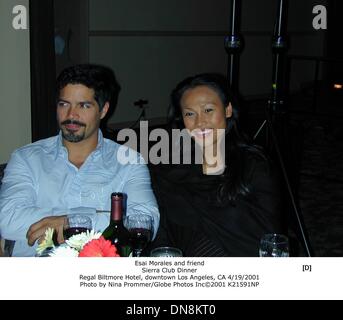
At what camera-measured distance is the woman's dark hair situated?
5.41 feet

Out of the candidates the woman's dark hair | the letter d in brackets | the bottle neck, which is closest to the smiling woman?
the woman's dark hair

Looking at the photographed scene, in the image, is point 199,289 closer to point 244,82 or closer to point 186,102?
point 186,102

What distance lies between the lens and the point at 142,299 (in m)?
1.08

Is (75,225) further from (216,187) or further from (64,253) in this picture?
(216,187)

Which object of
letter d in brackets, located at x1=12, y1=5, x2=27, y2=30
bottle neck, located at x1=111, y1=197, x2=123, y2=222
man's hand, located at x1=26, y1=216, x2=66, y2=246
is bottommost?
man's hand, located at x1=26, y1=216, x2=66, y2=246

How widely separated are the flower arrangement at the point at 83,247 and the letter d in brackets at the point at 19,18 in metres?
1.73

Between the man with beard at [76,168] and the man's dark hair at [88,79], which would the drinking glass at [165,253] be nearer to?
the man with beard at [76,168]

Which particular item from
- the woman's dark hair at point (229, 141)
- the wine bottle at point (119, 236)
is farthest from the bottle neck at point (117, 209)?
the woman's dark hair at point (229, 141)

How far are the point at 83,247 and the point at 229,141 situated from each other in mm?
836

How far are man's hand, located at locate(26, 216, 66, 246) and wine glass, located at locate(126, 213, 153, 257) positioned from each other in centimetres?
24

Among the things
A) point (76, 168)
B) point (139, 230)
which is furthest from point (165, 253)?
point (76, 168)

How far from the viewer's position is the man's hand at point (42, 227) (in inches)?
54.7

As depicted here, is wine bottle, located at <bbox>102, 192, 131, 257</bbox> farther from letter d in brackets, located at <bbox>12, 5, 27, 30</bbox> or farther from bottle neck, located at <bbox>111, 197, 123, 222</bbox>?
letter d in brackets, located at <bbox>12, 5, 27, 30</bbox>
